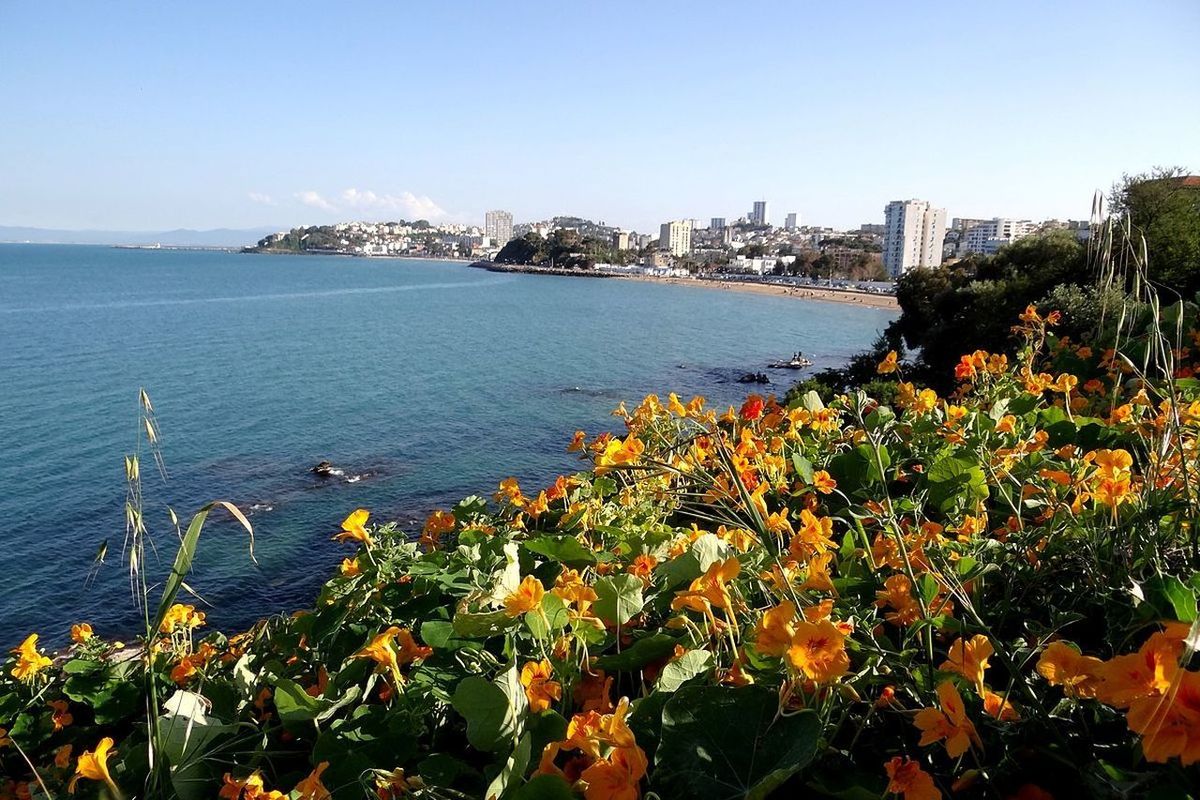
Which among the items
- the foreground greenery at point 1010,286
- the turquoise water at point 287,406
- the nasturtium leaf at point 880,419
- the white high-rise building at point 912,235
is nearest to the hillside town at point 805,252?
the white high-rise building at point 912,235

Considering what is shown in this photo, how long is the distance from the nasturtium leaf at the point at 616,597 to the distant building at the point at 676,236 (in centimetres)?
17139

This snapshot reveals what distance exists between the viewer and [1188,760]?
674mm

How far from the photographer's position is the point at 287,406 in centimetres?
2545

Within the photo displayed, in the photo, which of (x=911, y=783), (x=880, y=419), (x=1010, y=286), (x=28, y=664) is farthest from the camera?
(x=1010, y=286)

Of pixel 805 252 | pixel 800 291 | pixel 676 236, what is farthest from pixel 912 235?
pixel 676 236

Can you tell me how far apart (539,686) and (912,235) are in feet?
385

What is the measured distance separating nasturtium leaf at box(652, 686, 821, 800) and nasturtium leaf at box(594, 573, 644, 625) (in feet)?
1.25

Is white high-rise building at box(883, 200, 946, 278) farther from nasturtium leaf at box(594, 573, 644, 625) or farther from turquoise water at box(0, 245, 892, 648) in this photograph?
nasturtium leaf at box(594, 573, 644, 625)

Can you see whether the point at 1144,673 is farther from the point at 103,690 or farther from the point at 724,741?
the point at 103,690

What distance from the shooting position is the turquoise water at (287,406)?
45.0 ft

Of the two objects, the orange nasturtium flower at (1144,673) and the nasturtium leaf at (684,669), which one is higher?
the orange nasturtium flower at (1144,673)

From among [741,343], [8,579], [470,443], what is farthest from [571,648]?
[741,343]

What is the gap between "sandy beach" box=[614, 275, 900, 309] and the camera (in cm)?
6912

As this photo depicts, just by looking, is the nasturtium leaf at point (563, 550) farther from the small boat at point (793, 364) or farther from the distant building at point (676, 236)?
the distant building at point (676, 236)
